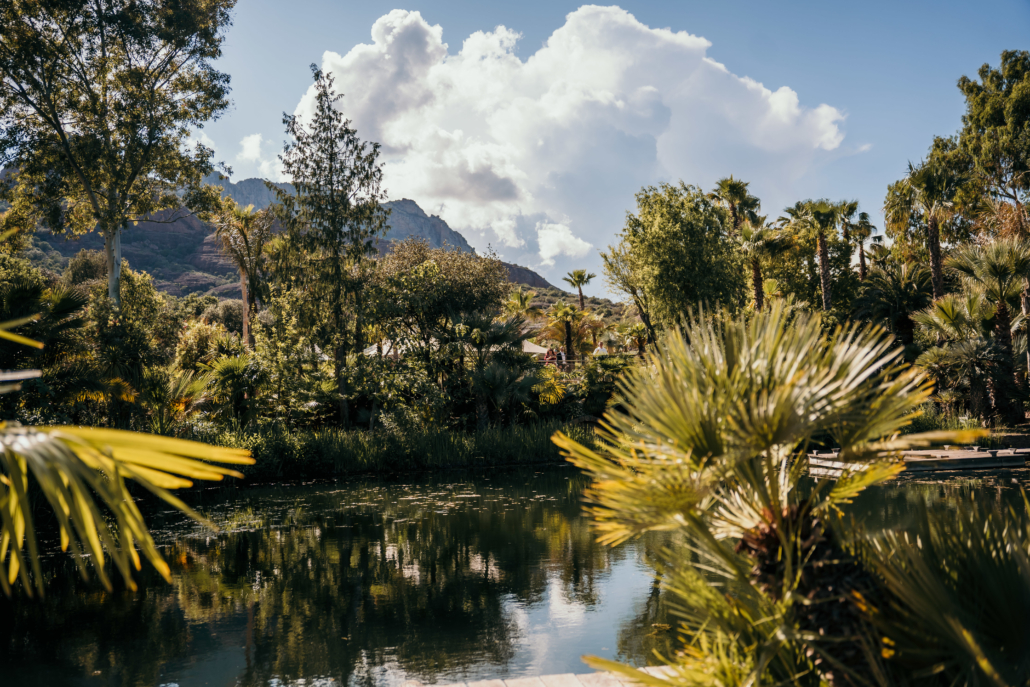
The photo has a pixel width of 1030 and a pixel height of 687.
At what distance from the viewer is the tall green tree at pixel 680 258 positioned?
21156mm

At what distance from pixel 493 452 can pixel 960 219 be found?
27.3 meters

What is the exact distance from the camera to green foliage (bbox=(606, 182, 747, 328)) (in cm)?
2116

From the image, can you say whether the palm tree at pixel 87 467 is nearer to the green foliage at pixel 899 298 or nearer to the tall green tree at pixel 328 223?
the tall green tree at pixel 328 223

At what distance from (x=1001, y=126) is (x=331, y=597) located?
35.1m

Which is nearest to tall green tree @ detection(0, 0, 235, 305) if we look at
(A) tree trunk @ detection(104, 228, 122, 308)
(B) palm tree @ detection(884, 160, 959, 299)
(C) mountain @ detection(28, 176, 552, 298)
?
(A) tree trunk @ detection(104, 228, 122, 308)

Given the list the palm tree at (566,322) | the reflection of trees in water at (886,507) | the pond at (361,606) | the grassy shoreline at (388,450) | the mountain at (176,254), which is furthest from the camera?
the mountain at (176,254)

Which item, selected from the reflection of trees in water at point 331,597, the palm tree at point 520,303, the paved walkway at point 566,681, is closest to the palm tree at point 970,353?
the reflection of trees in water at point 331,597

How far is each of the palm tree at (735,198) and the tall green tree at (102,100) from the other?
25528mm

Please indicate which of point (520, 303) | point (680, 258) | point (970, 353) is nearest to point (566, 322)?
point (520, 303)

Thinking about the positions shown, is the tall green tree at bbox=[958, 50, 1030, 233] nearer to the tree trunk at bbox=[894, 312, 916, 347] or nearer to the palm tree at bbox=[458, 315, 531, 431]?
the tree trunk at bbox=[894, 312, 916, 347]

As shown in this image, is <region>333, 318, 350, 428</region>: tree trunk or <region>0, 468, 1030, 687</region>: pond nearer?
<region>0, 468, 1030, 687</region>: pond

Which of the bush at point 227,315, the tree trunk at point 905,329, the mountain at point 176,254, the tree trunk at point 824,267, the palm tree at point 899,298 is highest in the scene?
the mountain at point 176,254

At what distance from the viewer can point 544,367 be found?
65.9 ft

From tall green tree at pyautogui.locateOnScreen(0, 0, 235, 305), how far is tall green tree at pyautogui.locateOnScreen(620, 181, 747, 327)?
1449 centimetres
